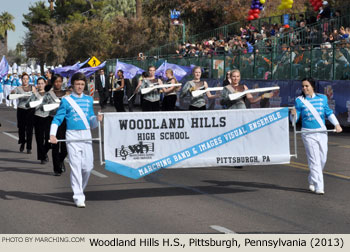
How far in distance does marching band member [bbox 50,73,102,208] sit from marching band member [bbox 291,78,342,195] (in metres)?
2.97

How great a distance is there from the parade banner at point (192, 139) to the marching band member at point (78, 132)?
0.29 meters

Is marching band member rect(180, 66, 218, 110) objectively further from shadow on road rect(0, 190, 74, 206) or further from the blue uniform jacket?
shadow on road rect(0, 190, 74, 206)

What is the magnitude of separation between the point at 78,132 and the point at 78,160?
409 mm

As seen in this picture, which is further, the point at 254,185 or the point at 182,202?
the point at 254,185

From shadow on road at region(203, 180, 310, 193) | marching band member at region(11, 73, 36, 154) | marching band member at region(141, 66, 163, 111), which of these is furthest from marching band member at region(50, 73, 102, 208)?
marching band member at region(141, 66, 163, 111)

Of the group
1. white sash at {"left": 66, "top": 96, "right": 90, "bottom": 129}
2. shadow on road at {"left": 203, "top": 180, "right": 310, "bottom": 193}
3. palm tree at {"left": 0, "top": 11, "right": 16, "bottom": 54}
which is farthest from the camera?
palm tree at {"left": 0, "top": 11, "right": 16, "bottom": 54}

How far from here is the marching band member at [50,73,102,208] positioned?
966cm

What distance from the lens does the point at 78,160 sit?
9.66 m

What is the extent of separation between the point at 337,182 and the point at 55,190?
454cm

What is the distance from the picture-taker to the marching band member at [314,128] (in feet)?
34.7

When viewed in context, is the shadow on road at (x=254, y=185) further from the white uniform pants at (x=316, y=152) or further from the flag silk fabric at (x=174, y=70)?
the flag silk fabric at (x=174, y=70)

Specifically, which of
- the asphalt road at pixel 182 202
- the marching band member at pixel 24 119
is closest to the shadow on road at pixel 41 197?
the asphalt road at pixel 182 202

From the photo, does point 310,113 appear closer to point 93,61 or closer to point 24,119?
point 24,119

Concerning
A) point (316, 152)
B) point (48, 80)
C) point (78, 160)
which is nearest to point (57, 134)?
point (48, 80)
